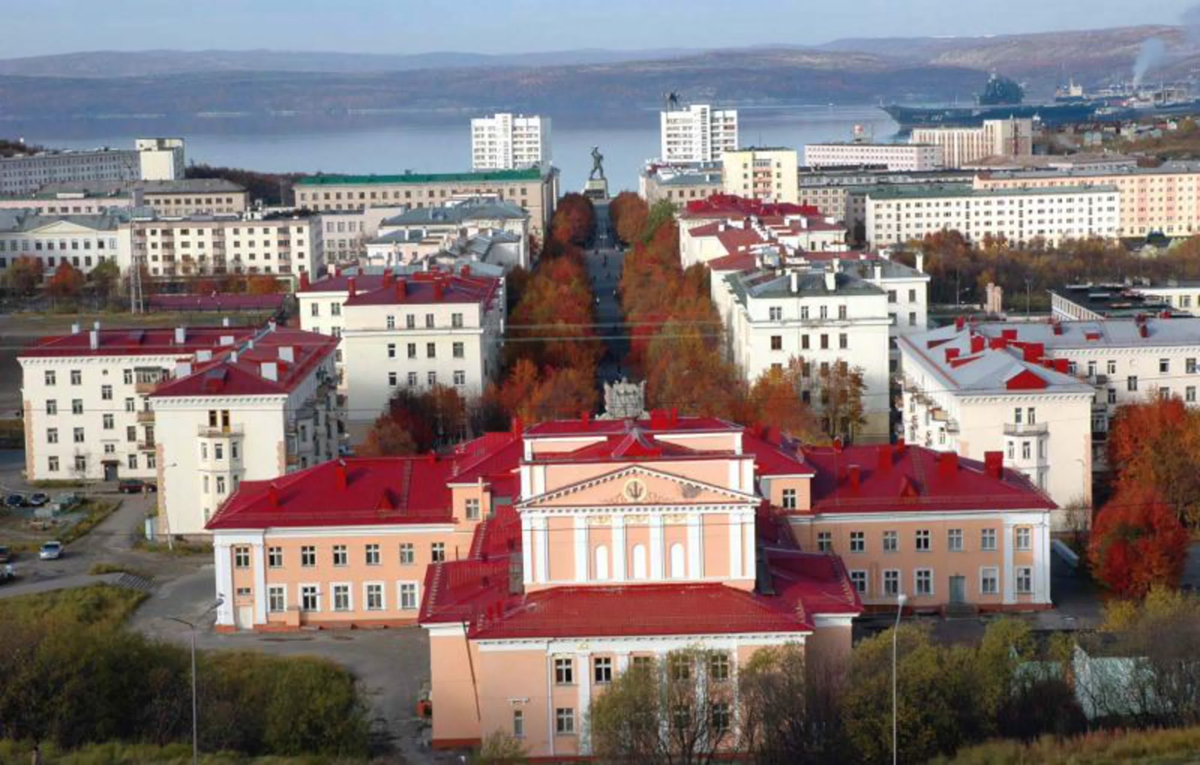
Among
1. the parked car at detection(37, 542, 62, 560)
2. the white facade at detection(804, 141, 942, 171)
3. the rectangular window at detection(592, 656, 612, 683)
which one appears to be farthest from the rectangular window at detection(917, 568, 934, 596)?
the white facade at detection(804, 141, 942, 171)

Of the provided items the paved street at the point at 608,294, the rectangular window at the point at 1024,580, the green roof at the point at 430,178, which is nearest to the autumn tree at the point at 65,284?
the paved street at the point at 608,294

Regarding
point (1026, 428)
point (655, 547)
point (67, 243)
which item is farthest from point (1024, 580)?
point (67, 243)

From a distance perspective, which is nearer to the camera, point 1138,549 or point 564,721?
point 564,721

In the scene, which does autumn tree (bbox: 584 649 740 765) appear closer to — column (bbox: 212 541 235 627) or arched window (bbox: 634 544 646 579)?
arched window (bbox: 634 544 646 579)

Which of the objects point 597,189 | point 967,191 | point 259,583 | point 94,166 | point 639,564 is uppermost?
point 94,166

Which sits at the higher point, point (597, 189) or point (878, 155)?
point (878, 155)

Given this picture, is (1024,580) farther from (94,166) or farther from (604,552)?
(94,166)
